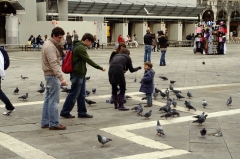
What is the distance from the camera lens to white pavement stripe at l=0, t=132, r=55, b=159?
537 cm

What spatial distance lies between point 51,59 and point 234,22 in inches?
2028

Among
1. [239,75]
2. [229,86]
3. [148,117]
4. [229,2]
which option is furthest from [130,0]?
[148,117]

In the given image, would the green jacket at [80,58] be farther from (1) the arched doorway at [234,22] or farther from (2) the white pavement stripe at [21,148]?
(1) the arched doorway at [234,22]

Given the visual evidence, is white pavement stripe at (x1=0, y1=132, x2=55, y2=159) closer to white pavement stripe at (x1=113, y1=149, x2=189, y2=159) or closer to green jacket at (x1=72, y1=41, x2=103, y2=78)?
white pavement stripe at (x1=113, y1=149, x2=189, y2=159)

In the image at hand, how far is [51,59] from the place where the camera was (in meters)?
6.42

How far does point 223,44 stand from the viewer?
2492 centimetres

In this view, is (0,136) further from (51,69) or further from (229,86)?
(229,86)

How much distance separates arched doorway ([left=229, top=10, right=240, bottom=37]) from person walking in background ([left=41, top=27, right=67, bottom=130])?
48.3 m

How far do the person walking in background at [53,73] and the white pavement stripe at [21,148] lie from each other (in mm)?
791

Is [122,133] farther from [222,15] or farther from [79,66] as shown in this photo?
[222,15]

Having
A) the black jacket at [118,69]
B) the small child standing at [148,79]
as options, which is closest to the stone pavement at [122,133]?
the small child standing at [148,79]

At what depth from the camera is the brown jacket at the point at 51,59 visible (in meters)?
6.41

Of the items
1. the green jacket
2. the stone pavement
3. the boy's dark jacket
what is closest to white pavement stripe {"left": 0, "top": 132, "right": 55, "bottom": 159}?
the stone pavement

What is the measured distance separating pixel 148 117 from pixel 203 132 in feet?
5.14
